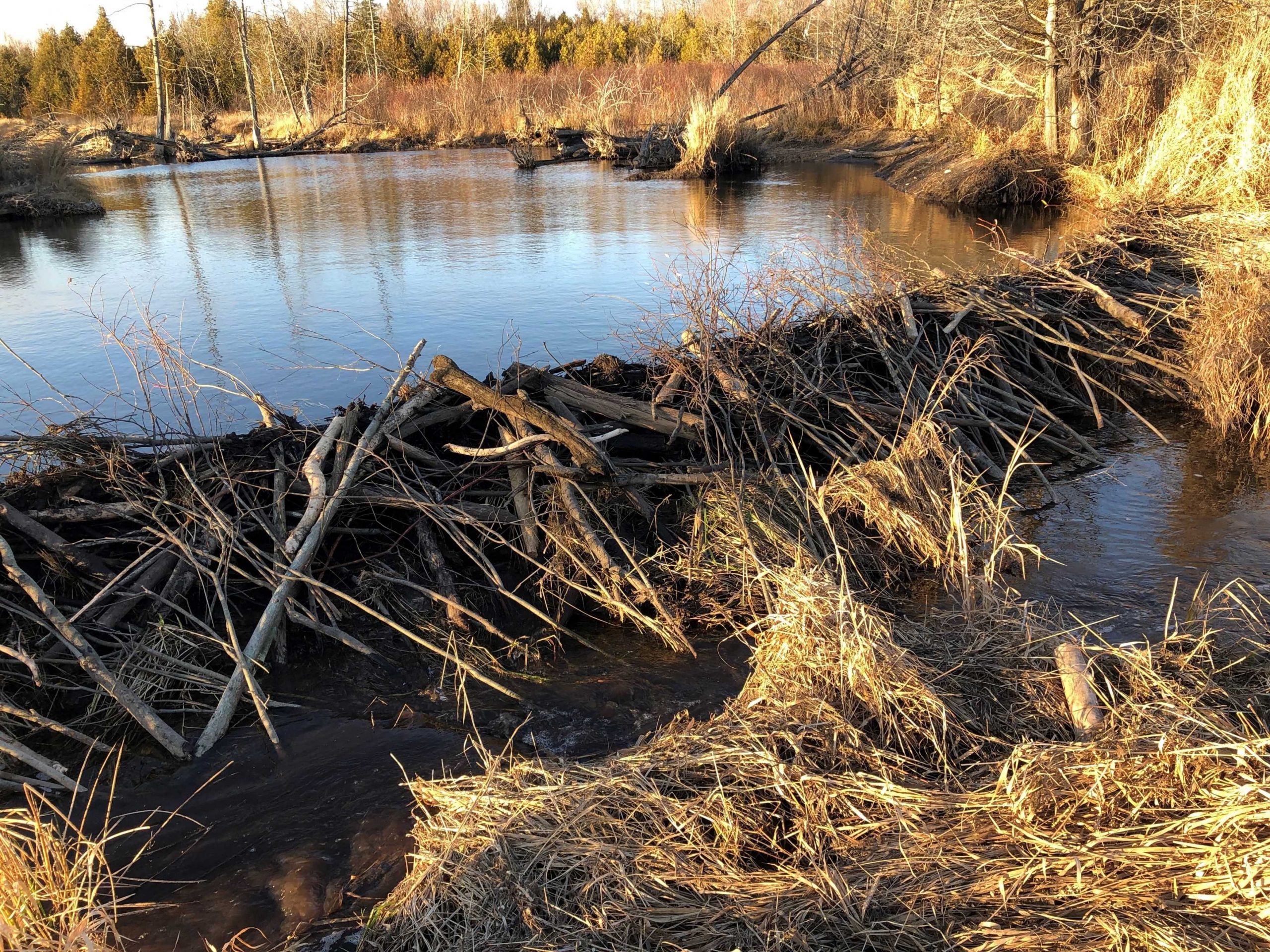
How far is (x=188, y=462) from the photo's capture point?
4.92m

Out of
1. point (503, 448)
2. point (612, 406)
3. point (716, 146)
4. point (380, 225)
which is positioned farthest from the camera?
point (716, 146)

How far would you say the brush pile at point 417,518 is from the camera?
3.94 m

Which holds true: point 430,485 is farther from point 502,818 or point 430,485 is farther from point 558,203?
point 558,203

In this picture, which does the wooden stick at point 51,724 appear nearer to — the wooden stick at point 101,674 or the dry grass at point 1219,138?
the wooden stick at point 101,674

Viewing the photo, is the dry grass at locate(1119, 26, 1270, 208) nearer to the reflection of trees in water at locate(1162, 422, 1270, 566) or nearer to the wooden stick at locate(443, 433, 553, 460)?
the reflection of trees in water at locate(1162, 422, 1270, 566)

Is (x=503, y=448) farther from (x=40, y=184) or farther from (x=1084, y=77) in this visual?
(x=40, y=184)

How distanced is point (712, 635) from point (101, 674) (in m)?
2.64

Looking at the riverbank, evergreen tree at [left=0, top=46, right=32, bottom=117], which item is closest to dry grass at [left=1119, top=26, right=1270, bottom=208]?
the riverbank

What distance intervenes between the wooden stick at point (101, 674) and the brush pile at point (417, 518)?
0.03 feet

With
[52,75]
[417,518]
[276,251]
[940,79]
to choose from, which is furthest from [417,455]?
[52,75]

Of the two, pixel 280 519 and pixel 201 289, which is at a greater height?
pixel 201 289

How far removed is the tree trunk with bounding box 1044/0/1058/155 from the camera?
1562cm

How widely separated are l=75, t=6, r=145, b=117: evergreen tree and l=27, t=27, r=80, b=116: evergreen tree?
913 millimetres

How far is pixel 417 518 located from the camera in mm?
4809
